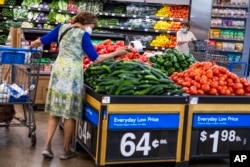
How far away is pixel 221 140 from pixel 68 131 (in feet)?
5.48

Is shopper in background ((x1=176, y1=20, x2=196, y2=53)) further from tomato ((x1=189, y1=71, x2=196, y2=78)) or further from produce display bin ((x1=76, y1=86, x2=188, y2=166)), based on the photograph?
produce display bin ((x1=76, y1=86, x2=188, y2=166))

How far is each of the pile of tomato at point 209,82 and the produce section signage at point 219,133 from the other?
28cm

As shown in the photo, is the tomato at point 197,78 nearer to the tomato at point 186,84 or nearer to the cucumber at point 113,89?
the tomato at point 186,84

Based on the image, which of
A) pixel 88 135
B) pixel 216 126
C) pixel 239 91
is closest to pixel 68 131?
pixel 88 135

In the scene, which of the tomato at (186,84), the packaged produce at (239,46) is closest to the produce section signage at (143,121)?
the tomato at (186,84)

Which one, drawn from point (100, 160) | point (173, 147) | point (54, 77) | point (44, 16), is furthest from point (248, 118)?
point (44, 16)

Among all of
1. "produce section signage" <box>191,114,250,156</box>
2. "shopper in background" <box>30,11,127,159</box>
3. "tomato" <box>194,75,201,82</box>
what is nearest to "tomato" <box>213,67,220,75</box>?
"tomato" <box>194,75,201,82</box>

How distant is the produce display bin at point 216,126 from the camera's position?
5.14 m

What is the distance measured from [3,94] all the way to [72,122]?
0.88 m

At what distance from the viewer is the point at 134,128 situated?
4879 mm

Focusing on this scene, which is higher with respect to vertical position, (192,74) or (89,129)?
(192,74)

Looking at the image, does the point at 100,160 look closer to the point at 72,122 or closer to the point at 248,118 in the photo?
the point at 72,122

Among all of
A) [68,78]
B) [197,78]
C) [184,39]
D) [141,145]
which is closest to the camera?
[141,145]

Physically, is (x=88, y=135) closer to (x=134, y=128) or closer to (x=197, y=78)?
(x=134, y=128)
